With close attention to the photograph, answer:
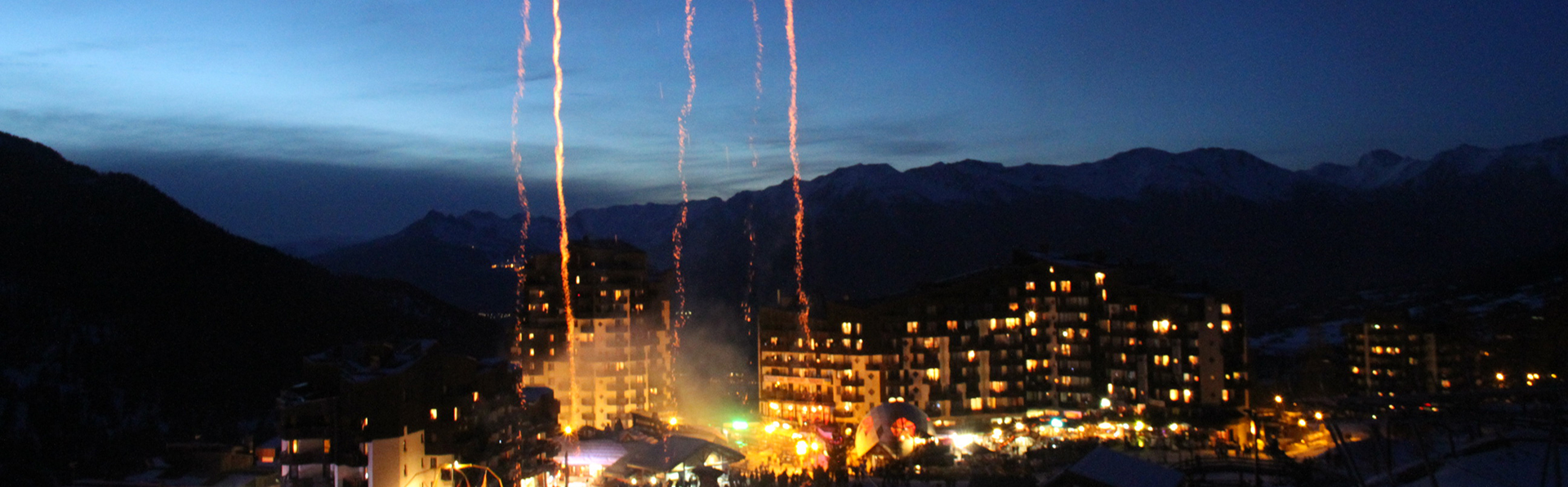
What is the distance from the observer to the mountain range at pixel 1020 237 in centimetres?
15562

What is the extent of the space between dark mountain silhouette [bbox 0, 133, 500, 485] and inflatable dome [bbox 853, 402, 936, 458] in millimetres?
28088

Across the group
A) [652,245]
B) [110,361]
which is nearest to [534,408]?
[110,361]

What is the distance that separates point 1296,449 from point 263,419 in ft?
171

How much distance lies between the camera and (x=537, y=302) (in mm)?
59281

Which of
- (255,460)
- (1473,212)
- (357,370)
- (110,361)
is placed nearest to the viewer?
(357,370)

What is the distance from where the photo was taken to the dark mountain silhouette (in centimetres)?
5706

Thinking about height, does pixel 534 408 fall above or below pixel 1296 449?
above

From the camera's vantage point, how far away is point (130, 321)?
66625 millimetres

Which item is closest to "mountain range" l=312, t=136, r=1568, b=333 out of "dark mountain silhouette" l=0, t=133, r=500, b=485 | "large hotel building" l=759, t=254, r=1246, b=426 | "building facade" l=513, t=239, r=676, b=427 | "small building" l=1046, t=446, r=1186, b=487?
"dark mountain silhouette" l=0, t=133, r=500, b=485

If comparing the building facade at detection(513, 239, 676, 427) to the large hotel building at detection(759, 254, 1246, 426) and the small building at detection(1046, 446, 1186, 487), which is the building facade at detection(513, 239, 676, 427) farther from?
the small building at detection(1046, 446, 1186, 487)

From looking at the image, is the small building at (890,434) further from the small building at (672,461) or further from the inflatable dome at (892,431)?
the small building at (672,461)

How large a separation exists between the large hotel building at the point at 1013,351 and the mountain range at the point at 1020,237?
269 ft

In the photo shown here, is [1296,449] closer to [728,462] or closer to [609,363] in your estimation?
[728,462]

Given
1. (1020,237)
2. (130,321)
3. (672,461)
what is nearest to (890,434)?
(672,461)
